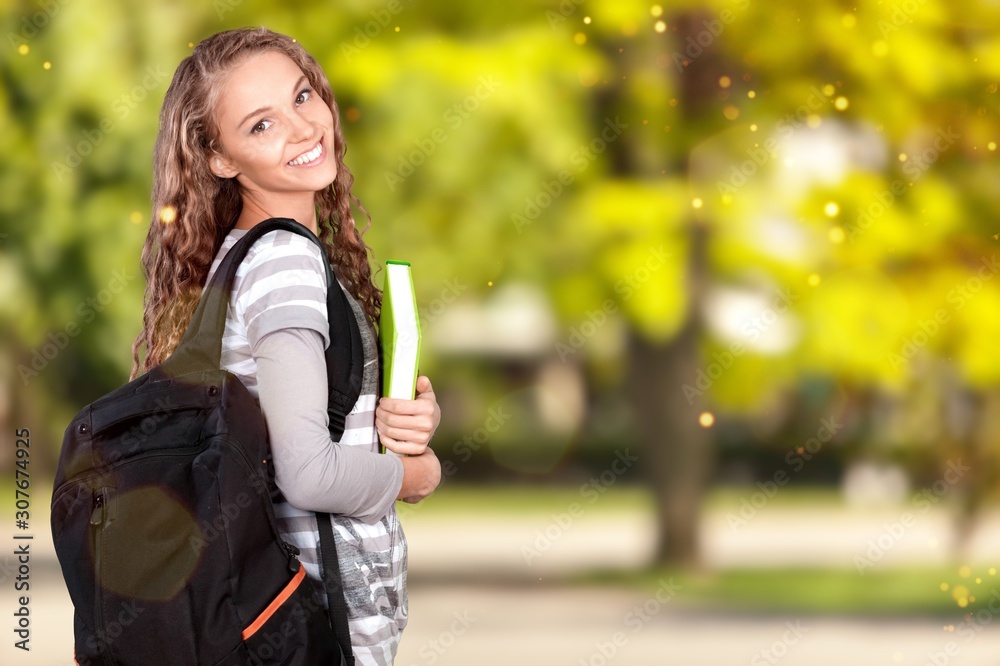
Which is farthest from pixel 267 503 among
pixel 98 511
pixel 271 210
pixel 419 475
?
pixel 271 210

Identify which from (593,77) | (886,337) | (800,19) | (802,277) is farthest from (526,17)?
(886,337)

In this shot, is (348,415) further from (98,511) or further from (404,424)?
(98,511)

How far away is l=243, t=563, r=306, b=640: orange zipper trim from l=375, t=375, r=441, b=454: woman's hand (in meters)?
0.24

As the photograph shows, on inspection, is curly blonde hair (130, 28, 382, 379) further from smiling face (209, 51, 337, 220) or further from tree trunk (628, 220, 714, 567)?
tree trunk (628, 220, 714, 567)

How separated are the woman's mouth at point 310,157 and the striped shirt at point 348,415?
0.46 feet

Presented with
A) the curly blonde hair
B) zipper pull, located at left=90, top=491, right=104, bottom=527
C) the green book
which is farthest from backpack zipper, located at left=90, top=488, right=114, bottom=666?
the green book

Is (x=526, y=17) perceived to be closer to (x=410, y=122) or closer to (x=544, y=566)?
(x=410, y=122)

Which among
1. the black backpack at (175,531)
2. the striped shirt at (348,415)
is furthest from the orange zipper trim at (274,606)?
the striped shirt at (348,415)

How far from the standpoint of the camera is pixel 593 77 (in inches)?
242

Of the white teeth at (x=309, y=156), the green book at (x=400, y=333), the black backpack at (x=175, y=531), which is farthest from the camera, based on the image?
the white teeth at (x=309, y=156)

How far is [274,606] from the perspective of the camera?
1487 mm

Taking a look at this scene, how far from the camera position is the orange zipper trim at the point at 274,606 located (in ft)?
4.83

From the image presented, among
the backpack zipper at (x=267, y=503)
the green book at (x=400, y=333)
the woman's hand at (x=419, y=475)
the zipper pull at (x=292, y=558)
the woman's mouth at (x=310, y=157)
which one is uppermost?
the woman's mouth at (x=310, y=157)

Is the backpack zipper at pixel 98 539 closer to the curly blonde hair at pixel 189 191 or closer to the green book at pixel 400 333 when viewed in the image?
the curly blonde hair at pixel 189 191
